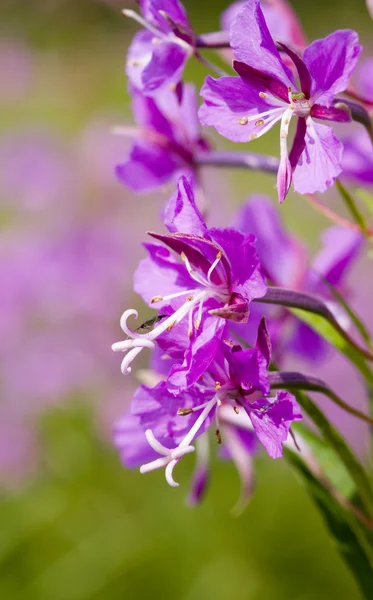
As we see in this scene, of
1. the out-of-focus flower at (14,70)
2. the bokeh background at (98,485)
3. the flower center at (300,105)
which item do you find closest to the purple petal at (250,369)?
the flower center at (300,105)

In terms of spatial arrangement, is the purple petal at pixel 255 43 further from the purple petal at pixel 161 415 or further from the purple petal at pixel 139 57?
the purple petal at pixel 161 415

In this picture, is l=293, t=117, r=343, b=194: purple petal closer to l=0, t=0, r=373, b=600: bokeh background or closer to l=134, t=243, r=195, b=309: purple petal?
l=134, t=243, r=195, b=309: purple petal

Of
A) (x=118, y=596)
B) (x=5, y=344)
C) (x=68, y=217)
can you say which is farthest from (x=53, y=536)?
(x=68, y=217)

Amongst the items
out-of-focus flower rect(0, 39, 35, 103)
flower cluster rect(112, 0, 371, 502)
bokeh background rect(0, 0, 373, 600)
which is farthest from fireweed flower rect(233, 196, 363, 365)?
out-of-focus flower rect(0, 39, 35, 103)

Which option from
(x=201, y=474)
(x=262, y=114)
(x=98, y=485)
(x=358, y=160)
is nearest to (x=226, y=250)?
Result: (x=262, y=114)

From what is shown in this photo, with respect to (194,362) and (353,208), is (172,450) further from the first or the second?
(353,208)

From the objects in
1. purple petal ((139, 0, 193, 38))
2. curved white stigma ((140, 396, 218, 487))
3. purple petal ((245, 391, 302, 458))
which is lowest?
purple petal ((245, 391, 302, 458))

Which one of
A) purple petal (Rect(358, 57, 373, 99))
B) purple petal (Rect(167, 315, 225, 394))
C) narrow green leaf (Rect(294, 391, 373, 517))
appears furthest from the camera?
purple petal (Rect(358, 57, 373, 99))
